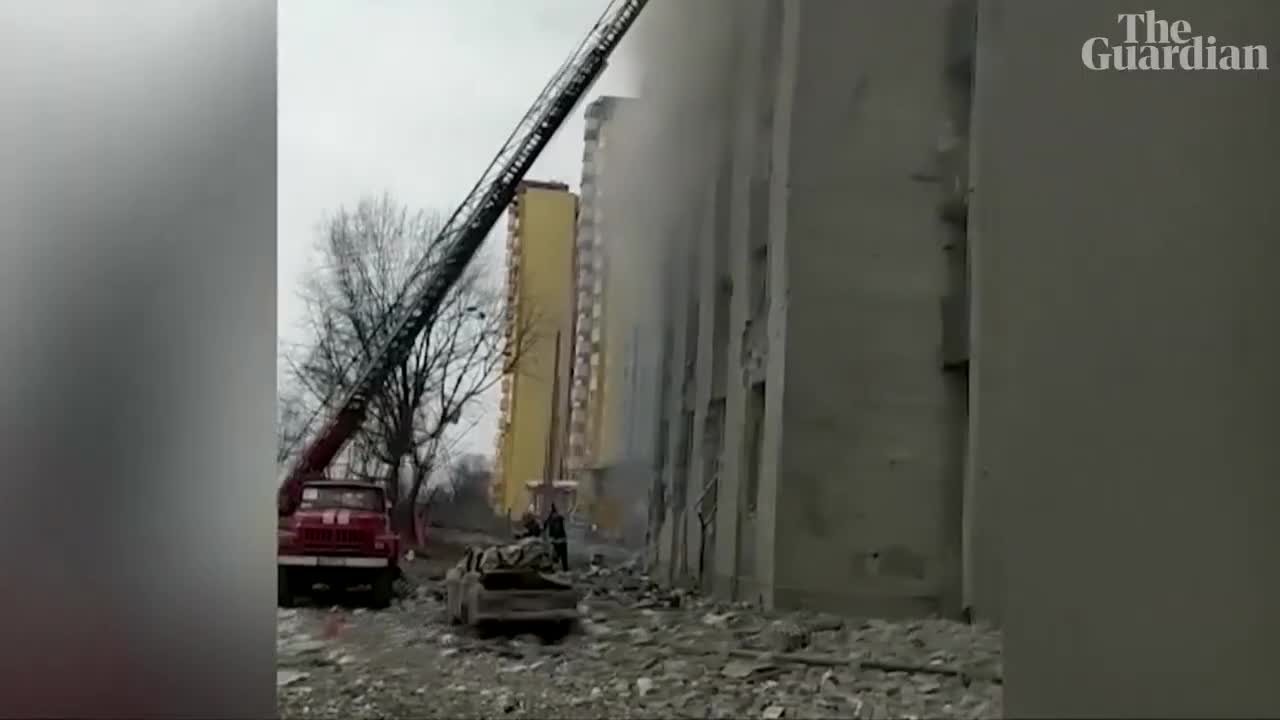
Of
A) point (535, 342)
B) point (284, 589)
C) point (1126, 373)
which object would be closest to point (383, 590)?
point (284, 589)

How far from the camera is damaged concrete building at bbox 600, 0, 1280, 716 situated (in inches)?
48.5

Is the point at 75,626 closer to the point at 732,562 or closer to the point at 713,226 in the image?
the point at 732,562

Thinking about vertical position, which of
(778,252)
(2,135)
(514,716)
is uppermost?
(2,135)

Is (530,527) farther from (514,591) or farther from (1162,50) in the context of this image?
(1162,50)

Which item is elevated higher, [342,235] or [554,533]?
[342,235]

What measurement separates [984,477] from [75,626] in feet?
3.50

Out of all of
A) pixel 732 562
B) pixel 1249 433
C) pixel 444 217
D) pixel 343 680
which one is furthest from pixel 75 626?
pixel 1249 433

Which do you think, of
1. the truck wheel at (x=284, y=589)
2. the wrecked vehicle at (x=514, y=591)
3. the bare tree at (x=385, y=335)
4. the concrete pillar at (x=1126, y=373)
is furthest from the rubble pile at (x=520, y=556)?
the concrete pillar at (x=1126, y=373)

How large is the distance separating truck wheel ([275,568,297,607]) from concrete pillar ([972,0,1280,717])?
807 millimetres

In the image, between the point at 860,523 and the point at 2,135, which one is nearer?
the point at 860,523

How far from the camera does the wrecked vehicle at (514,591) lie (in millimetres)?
1271

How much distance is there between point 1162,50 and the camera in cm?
133

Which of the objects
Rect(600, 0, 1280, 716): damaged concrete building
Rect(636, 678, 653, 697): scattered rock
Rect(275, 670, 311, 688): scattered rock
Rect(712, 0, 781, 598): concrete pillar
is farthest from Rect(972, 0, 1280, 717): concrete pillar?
Rect(275, 670, 311, 688): scattered rock

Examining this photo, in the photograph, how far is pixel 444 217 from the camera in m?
1.32
